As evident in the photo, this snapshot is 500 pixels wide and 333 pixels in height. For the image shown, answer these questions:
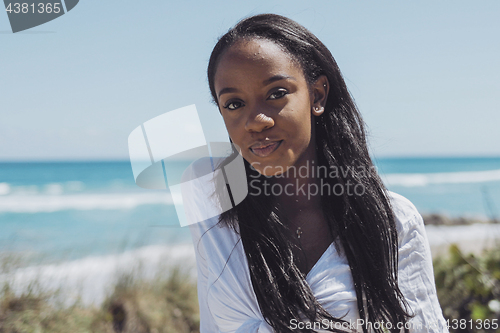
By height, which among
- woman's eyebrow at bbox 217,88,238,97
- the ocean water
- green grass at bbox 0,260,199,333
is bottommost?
the ocean water

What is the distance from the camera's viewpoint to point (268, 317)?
140 centimetres

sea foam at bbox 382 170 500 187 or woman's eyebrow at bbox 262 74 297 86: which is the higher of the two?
woman's eyebrow at bbox 262 74 297 86

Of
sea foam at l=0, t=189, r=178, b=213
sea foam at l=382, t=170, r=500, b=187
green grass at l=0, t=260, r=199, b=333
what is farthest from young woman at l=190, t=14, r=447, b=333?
sea foam at l=382, t=170, r=500, b=187

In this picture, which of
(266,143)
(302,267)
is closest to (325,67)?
(266,143)

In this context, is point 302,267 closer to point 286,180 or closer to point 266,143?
point 286,180

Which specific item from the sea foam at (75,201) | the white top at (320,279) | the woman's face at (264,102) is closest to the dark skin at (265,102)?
the woman's face at (264,102)

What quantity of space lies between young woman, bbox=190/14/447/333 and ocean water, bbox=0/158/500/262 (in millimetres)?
1683

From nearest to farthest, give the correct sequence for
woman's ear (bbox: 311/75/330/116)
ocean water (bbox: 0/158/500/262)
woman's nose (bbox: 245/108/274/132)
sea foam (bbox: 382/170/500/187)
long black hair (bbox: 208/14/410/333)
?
woman's nose (bbox: 245/108/274/132)
long black hair (bbox: 208/14/410/333)
woman's ear (bbox: 311/75/330/116)
ocean water (bbox: 0/158/500/262)
sea foam (bbox: 382/170/500/187)

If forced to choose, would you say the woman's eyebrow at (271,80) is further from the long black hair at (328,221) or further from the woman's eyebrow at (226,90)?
the long black hair at (328,221)

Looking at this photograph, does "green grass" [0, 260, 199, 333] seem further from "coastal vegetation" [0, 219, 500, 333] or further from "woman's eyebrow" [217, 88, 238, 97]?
"woman's eyebrow" [217, 88, 238, 97]

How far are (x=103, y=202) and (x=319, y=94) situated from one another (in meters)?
16.8

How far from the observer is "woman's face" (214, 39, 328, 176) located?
132 cm
